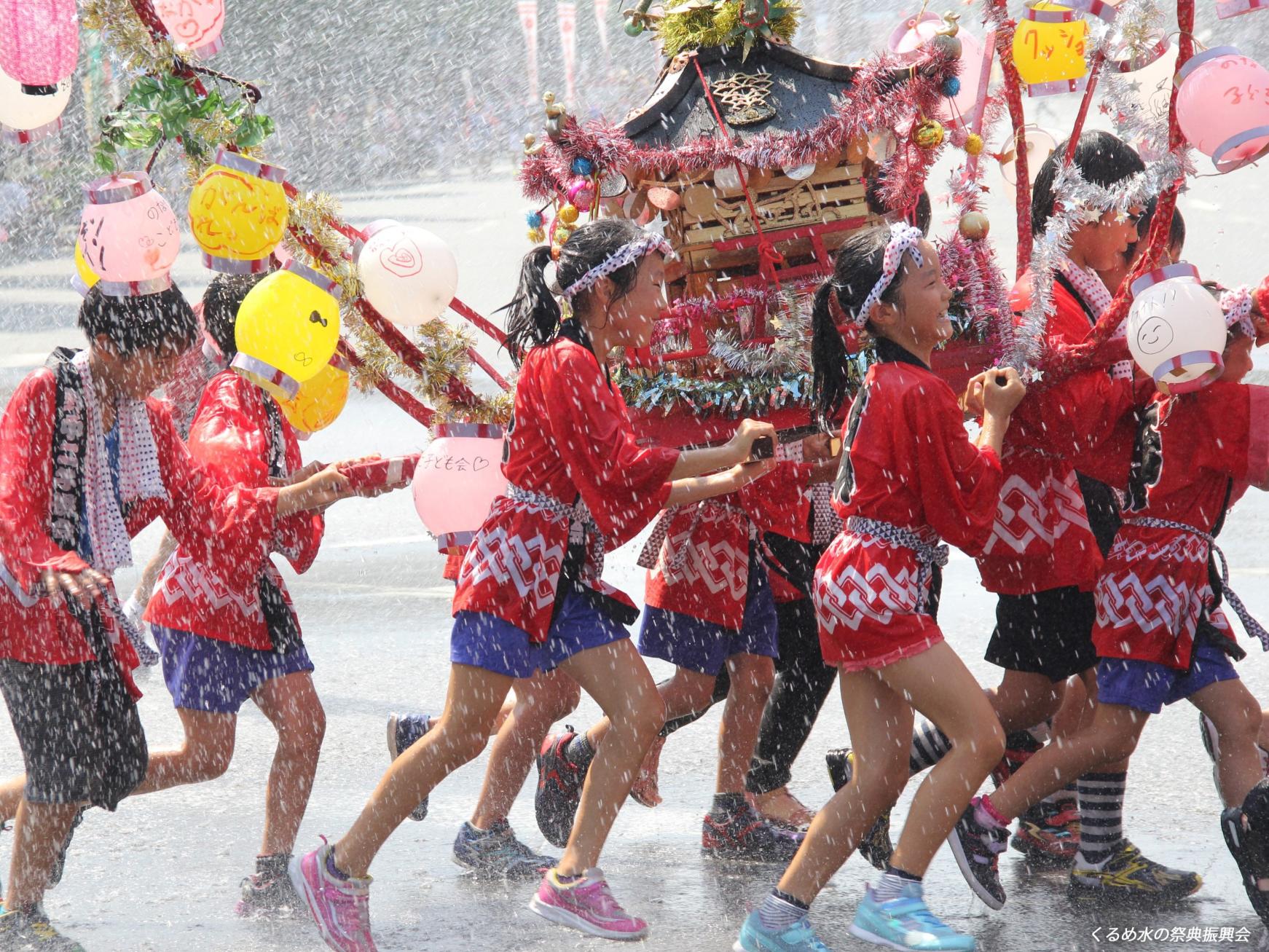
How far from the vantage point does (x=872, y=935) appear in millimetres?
3361

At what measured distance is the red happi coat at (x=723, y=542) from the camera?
4.12 meters

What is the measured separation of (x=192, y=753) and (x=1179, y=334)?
248 centimetres

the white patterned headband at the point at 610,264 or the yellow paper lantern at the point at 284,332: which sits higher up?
the white patterned headband at the point at 610,264

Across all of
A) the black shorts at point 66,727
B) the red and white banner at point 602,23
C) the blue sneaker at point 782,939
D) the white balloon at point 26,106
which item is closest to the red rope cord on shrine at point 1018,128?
the blue sneaker at point 782,939

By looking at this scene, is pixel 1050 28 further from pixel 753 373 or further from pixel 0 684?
pixel 0 684

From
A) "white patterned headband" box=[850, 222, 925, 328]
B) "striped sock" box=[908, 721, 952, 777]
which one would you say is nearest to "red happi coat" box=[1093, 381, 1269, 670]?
"striped sock" box=[908, 721, 952, 777]

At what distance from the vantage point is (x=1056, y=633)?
3.87m

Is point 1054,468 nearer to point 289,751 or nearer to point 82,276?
point 289,751

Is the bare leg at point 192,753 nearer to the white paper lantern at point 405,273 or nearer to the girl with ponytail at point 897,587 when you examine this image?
the white paper lantern at point 405,273

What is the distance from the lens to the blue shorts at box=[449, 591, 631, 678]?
3.54m

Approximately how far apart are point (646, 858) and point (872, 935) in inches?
39.9

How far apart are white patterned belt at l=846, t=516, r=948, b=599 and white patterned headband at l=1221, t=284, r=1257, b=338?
2.73 feet

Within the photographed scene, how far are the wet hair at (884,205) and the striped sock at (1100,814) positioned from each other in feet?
4.83

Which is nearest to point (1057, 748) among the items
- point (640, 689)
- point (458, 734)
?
point (640, 689)
